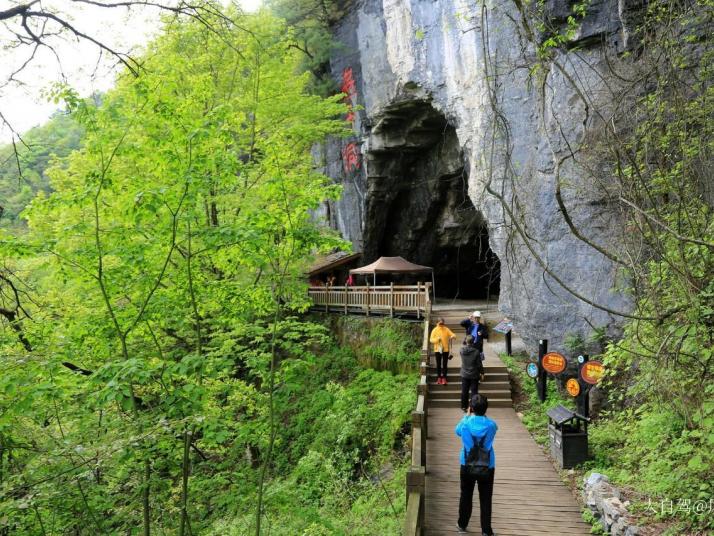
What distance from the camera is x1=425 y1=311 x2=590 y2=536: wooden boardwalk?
211 inches

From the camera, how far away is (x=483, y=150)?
9164 mm

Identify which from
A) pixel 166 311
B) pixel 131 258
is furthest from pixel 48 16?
pixel 166 311

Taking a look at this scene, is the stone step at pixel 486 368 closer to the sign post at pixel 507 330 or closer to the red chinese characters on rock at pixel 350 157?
the sign post at pixel 507 330

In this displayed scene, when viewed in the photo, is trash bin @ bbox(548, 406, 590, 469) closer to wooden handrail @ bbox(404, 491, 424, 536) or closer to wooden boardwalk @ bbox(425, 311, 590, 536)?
wooden boardwalk @ bbox(425, 311, 590, 536)

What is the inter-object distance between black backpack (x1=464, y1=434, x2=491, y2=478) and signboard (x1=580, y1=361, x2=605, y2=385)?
136 inches

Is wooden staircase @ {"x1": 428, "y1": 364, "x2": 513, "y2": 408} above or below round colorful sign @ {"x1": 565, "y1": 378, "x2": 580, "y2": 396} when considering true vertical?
below

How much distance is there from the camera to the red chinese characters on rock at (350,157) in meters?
20.4

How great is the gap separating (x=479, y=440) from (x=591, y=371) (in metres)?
3.61

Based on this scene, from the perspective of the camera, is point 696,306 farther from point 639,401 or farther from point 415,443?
point 639,401

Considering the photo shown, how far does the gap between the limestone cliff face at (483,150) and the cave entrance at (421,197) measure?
65mm

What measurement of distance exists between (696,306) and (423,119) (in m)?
15.0

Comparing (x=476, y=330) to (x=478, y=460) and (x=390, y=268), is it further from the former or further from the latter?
(x=390, y=268)

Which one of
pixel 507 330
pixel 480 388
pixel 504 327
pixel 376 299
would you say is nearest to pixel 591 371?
pixel 480 388

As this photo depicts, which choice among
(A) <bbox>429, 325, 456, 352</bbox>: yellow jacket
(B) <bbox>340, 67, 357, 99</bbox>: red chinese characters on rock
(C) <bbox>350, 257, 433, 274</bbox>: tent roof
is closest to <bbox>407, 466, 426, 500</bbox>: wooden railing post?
(A) <bbox>429, 325, 456, 352</bbox>: yellow jacket
